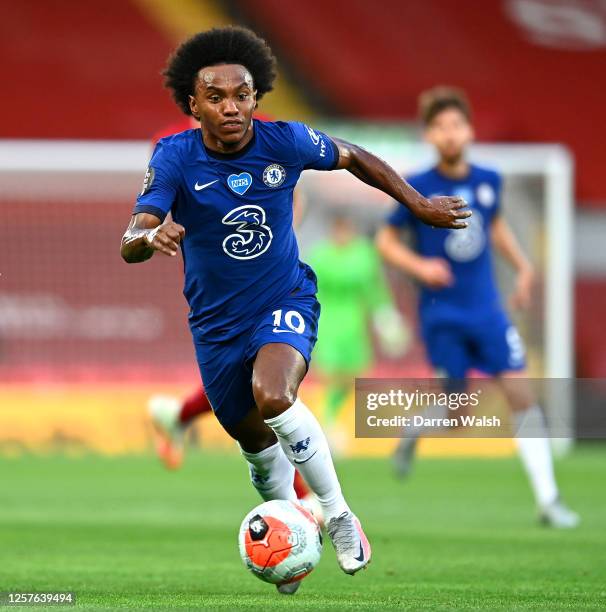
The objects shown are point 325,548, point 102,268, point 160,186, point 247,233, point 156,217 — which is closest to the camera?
point 156,217

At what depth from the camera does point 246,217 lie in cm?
565

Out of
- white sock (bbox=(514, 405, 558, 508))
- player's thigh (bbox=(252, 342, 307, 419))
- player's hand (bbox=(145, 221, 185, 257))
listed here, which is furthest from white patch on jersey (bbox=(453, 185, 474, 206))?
player's hand (bbox=(145, 221, 185, 257))

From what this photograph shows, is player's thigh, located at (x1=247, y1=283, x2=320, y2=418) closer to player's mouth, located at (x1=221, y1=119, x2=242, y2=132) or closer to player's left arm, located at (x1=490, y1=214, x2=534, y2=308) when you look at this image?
player's mouth, located at (x1=221, y1=119, x2=242, y2=132)

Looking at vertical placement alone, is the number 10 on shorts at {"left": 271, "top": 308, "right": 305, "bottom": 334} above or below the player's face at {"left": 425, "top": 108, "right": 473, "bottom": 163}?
below

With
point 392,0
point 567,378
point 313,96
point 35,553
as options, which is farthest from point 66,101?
point 35,553

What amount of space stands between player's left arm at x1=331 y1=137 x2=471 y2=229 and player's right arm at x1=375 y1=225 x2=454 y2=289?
Result: 2954 millimetres

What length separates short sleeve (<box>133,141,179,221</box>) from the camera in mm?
5340

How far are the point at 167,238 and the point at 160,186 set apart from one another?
1.73 feet

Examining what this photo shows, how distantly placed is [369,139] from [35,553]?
11.9 meters

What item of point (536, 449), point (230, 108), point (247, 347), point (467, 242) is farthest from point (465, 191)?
point (230, 108)

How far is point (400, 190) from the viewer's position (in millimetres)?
→ 5852

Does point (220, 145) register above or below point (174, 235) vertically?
above

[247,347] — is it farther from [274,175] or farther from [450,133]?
[450,133]

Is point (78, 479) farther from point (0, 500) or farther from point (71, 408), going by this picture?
point (71, 408)
